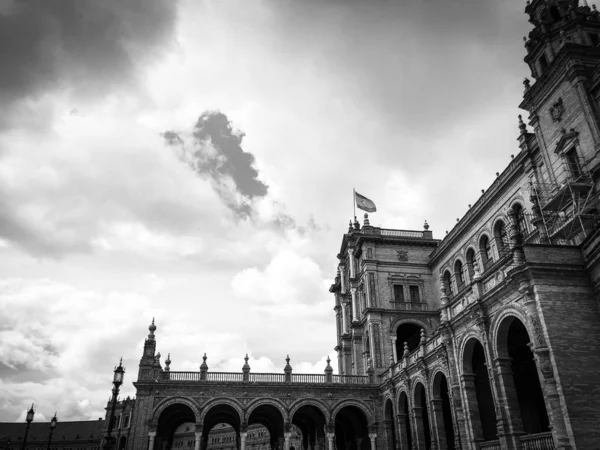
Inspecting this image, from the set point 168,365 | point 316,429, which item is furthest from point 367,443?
point 168,365

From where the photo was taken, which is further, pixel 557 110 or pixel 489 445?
pixel 557 110

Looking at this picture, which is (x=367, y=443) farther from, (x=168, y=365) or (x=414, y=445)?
(x=168, y=365)

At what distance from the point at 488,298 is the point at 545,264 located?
345 cm

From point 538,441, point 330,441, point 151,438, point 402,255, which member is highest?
point 402,255

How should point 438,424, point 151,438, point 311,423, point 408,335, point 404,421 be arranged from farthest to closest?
point 311,423
point 408,335
point 404,421
point 151,438
point 438,424

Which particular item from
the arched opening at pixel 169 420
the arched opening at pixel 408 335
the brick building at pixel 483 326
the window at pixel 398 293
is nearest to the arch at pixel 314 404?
the brick building at pixel 483 326

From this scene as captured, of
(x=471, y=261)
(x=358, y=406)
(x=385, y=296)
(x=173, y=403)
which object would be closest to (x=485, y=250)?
(x=471, y=261)

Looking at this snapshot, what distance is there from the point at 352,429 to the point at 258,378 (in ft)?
36.7

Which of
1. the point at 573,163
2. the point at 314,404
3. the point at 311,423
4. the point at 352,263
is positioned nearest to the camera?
the point at 573,163

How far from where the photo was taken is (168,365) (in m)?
37.9

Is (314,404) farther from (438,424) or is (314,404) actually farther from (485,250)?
(485,250)

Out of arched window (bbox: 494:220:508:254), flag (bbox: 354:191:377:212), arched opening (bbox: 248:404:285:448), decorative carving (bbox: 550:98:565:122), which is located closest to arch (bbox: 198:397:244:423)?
arched opening (bbox: 248:404:285:448)

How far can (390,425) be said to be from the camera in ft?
125

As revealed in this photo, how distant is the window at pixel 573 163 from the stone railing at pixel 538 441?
42.7ft
